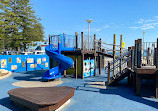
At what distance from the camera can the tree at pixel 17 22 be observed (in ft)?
97.5

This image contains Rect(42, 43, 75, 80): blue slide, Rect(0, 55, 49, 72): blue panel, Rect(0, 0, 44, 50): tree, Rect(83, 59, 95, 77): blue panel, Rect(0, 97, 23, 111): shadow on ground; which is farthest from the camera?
Rect(0, 0, 44, 50): tree

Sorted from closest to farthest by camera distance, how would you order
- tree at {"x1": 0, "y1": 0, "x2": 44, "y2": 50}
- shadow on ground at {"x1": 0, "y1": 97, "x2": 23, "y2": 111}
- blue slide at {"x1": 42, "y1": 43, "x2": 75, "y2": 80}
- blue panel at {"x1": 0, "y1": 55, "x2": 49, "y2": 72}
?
shadow on ground at {"x1": 0, "y1": 97, "x2": 23, "y2": 111}
blue slide at {"x1": 42, "y1": 43, "x2": 75, "y2": 80}
blue panel at {"x1": 0, "y1": 55, "x2": 49, "y2": 72}
tree at {"x1": 0, "y1": 0, "x2": 44, "y2": 50}

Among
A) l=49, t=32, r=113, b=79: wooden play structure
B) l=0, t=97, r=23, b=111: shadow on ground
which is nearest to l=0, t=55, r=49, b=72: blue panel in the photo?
l=49, t=32, r=113, b=79: wooden play structure

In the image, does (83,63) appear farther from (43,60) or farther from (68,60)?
(43,60)

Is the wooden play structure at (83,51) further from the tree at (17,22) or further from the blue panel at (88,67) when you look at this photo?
the tree at (17,22)

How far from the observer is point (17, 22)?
Result: 30.2 m

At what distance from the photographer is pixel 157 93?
815cm

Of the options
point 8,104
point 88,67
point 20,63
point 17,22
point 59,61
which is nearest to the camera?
point 8,104

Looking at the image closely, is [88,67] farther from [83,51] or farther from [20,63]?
[20,63]

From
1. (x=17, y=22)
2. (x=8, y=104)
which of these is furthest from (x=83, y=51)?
(x=17, y=22)

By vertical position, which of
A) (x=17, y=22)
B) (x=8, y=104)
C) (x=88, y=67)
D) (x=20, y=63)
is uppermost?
(x=17, y=22)

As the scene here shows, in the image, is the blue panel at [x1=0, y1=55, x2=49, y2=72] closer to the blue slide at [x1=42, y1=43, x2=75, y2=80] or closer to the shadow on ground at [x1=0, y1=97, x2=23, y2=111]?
the blue slide at [x1=42, y1=43, x2=75, y2=80]

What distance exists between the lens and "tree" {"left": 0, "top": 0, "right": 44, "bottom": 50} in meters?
29.7

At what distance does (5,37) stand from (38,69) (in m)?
15.1
